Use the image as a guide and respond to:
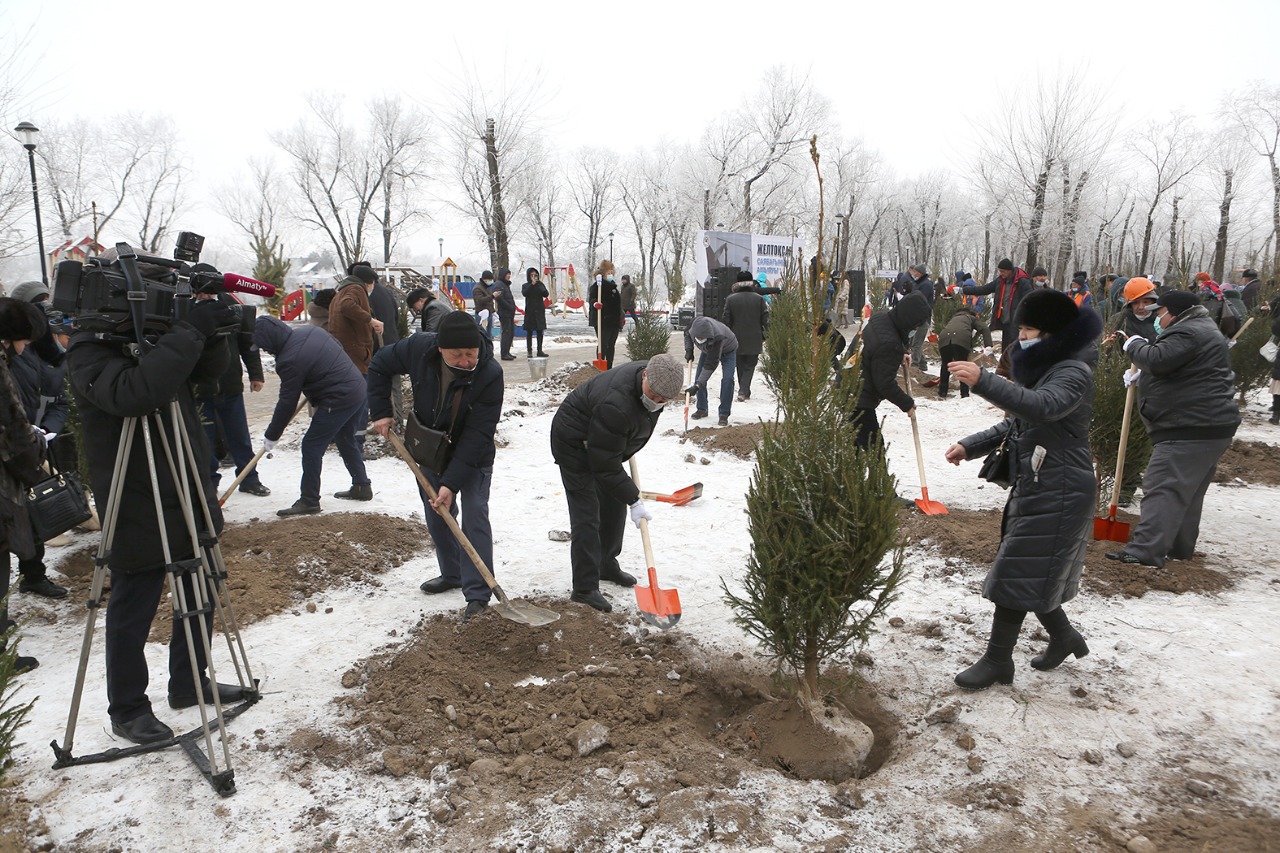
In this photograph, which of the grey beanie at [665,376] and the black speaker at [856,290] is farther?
the black speaker at [856,290]

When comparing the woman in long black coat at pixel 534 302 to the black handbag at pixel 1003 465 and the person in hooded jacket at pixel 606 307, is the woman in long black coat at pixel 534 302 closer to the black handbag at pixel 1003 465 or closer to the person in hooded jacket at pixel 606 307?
the person in hooded jacket at pixel 606 307

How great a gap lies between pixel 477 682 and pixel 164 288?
213 cm

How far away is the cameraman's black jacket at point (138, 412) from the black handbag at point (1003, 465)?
133 inches

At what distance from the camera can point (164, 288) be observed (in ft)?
8.93

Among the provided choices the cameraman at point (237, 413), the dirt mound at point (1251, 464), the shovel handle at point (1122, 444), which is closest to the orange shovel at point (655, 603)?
the shovel handle at point (1122, 444)

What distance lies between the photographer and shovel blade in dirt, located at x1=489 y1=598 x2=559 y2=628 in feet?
12.5

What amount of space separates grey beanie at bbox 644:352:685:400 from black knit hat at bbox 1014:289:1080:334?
5.11 ft

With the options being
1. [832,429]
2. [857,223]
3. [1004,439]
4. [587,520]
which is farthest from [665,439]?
[857,223]

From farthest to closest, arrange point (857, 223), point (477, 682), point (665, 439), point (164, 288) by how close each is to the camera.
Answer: point (857, 223)
point (665, 439)
point (477, 682)
point (164, 288)

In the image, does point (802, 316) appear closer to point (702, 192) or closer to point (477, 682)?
point (477, 682)

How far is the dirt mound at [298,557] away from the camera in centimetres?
441

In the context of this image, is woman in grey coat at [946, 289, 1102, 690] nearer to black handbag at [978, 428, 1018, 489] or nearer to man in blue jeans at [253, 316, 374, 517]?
black handbag at [978, 428, 1018, 489]

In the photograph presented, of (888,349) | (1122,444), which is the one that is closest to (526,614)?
(888,349)

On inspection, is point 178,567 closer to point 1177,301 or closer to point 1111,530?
point 1111,530
